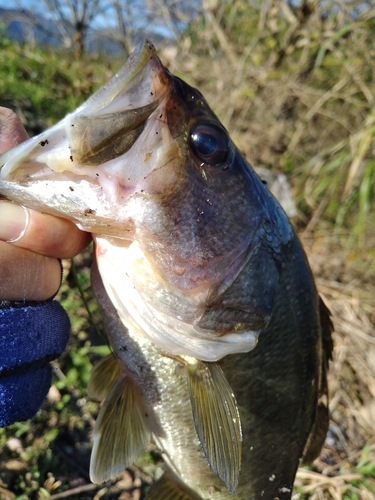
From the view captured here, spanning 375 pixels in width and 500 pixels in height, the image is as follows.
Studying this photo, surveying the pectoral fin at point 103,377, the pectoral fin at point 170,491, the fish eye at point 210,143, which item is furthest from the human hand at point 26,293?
the pectoral fin at point 170,491

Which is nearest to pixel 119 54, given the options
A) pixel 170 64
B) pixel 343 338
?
pixel 170 64

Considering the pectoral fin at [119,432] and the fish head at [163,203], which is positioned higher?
the fish head at [163,203]

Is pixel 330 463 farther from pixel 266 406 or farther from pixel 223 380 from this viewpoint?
pixel 223 380

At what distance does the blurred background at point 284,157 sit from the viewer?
2.07 m

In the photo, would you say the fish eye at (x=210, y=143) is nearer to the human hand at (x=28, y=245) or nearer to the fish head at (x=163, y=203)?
the fish head at (x=163, y=203)

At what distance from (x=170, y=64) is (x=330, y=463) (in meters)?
5.13

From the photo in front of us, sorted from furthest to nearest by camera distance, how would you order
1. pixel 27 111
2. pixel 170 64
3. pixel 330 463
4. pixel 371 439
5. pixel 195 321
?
1. pixel 170 64
2. pixel 27 111
3. pixel 371 439
4. pixel 330 463
5. pixel 195 321

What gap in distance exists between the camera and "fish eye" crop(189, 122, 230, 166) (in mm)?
1133

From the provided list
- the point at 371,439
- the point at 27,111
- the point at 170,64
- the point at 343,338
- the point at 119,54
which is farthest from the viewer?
the point at 119,54

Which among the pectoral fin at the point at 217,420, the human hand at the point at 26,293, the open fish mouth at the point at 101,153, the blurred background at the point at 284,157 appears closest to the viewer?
the open fish mouth at the point at 101,153

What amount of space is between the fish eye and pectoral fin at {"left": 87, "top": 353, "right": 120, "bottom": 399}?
2.63 ft

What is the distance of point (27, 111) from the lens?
192 inches

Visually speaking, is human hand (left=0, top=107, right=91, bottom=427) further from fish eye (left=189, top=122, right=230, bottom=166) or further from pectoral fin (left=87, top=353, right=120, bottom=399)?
fish eye (left=189, top=122, right=230, bottom=166)

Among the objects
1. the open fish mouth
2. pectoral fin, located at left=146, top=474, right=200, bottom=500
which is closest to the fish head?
the open fish mouth
